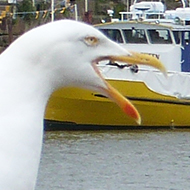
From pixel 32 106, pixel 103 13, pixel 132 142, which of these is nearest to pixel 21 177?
pixel 32 106

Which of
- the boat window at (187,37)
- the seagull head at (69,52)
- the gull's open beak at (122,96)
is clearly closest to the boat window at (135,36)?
the boat window at (187,37)

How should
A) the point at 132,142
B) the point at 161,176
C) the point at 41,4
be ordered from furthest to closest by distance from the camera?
the point at 41,4 < the point at 132,142 < the point at 161,176

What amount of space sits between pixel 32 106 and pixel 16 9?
25.3 m

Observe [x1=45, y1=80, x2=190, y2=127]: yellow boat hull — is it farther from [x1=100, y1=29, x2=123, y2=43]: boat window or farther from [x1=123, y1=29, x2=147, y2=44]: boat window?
[x1=100, y1=29, x2=123, y2=43]: boat window

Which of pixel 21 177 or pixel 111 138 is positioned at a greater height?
pixel 21 177

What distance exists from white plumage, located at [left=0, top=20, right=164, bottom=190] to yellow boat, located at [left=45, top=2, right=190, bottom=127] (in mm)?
13434

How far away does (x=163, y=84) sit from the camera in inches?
658

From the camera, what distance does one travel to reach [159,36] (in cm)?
1772

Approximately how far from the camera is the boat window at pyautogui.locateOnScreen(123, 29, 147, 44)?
17.6 metres

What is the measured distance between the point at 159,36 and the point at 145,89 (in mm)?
1752

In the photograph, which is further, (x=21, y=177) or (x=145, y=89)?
(x=145, y=89)

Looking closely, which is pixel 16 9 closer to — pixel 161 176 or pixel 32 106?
pixel 161 176

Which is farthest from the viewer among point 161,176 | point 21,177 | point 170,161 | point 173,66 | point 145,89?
point 173,66

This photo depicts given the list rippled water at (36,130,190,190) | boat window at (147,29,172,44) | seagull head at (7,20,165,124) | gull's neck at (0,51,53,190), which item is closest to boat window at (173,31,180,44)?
boat window at (147,29,172,44)
